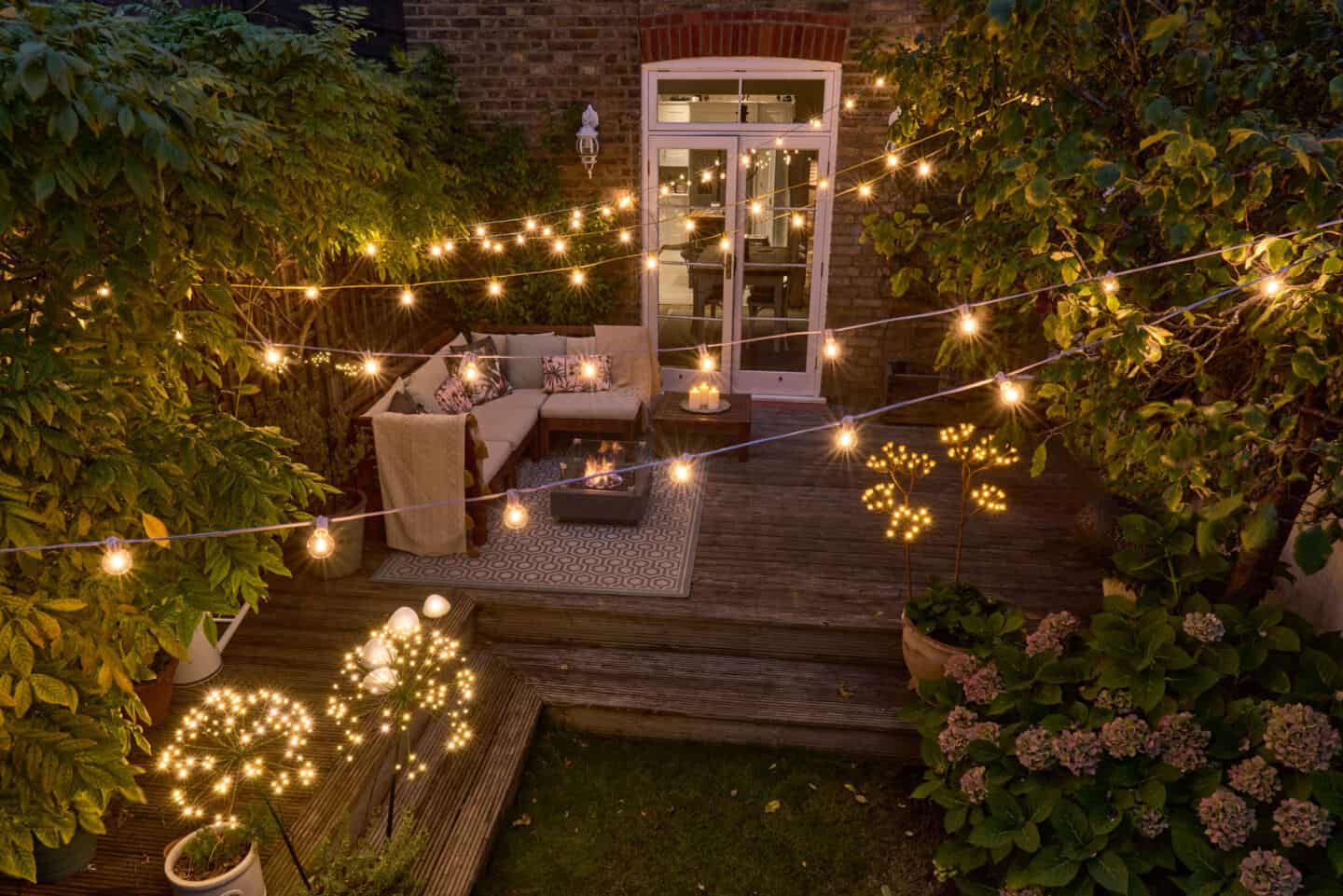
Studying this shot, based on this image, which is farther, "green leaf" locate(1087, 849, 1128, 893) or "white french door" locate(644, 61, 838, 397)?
"white french door" locate(644, 61, 838, 397)

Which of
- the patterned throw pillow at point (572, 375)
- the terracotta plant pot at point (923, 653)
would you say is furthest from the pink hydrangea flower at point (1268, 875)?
the patterned throw pillow at point (572, 375)

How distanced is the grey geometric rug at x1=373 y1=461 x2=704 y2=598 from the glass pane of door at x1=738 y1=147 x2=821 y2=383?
2.50 m

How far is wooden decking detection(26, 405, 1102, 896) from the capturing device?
3.67 metres

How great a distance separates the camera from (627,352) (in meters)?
7.32

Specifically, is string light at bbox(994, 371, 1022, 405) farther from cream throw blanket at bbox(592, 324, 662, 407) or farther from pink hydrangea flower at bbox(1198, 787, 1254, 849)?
cream throw blanket at bbox(592, 324, 662, 407)

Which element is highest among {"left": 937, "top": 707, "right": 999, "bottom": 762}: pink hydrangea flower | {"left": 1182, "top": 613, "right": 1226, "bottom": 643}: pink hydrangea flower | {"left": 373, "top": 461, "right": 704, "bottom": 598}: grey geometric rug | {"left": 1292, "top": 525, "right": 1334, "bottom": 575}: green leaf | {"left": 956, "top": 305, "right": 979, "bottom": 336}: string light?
{"left": 956, "top": 305, "right": 979, "bottom": 336}: string light

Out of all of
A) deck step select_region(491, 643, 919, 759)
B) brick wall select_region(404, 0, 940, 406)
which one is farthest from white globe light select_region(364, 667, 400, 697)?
brick wall select_region(404, 0, 940, 406)

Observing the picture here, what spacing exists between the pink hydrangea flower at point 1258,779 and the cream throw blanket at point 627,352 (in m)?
5.06

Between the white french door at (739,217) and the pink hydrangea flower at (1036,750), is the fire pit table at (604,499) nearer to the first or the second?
the white french door at (739,217)

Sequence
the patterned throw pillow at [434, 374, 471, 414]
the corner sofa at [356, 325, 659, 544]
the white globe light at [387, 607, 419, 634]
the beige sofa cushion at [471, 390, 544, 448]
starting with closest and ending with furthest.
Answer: the white globe light at [387, 607, 419, 634] → the corner sofa at [356, 325, 659, 544] → the beige sofa cushion at [471, 390, 544, 448] → the patterned throw pillow at [434, 374, 471, 414]

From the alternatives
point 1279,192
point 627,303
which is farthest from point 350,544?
point 1279,192

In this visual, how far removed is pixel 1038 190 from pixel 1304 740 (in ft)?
6.33

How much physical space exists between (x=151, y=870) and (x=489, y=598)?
6.39ft

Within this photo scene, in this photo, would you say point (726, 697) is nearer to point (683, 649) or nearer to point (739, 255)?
point (683, 649)
